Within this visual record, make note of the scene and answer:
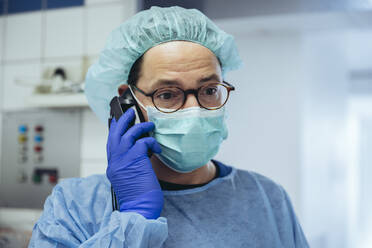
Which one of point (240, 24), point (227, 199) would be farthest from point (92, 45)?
point (227, 199)

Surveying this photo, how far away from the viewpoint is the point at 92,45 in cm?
183

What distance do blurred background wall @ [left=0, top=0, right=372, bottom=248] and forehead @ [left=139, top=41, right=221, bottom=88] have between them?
0.29 metres

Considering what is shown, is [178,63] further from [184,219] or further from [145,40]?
[184,219]

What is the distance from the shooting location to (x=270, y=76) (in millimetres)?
2393

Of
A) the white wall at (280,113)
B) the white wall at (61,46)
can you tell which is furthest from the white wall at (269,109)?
the white wall at (61,46)

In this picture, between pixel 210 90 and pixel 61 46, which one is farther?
pixel 61 46

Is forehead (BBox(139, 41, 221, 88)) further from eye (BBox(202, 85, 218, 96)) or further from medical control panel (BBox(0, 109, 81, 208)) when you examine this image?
medical control panel (BBox(0, 109, 81, 208))

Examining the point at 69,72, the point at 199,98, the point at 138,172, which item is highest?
the point at 69,72

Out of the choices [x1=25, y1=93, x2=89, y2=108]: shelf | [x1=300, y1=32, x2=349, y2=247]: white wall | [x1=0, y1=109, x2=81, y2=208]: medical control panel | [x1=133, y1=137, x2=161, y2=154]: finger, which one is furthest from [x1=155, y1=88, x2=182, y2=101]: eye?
[x1=300, y1=32, x2=349, y2=247]: white wall

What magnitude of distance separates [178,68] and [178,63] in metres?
0.01

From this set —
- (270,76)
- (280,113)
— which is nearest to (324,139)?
(280,113)

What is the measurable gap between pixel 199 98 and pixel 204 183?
0.80ft

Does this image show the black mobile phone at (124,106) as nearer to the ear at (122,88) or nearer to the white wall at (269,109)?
the ear at (122,88)

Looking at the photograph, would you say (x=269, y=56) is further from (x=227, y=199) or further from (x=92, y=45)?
(x=227, y=199)
